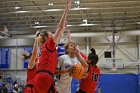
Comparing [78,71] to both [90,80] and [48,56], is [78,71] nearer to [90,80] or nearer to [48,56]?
[90,80]

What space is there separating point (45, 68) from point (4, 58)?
53.8ft

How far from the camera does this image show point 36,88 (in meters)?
3.02

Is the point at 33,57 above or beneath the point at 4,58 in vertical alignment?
above

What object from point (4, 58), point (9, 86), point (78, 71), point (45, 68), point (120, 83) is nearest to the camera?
point (45, 68)

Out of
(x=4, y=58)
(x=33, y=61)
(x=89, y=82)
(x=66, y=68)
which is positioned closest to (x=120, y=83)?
(x=4, y=58)

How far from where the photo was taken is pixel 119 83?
1582 centimetres

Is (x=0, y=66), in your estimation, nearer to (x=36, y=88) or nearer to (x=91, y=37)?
(x=91, y=37)

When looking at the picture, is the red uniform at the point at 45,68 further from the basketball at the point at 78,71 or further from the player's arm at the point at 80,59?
the basketball at the point at 78,71

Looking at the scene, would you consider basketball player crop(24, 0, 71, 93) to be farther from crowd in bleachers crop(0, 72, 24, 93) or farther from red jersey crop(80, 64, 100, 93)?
crowd in bleachers crop(0, 72, 24, 93)

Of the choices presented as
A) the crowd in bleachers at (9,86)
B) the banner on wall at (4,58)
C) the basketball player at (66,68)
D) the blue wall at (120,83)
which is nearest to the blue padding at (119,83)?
the blue wall at (120,83)

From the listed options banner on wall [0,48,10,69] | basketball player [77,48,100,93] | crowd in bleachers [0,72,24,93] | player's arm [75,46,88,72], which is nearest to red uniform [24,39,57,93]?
player's arm [75,46,88,72]

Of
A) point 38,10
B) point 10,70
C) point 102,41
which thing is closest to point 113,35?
point 102,41

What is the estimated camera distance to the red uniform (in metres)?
3.03

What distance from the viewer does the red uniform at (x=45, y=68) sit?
3029mm
